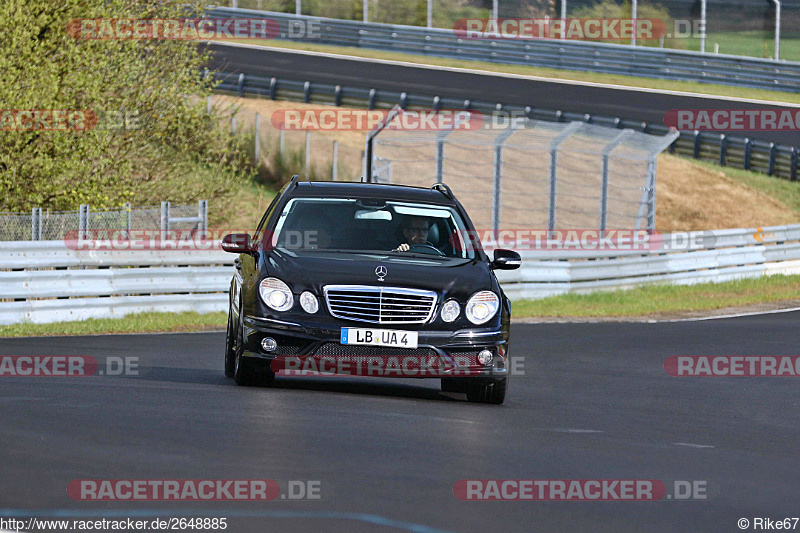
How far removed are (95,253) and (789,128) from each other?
26.8 meters

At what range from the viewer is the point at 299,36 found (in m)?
50.3

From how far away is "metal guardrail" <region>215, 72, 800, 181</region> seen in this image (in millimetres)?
39469

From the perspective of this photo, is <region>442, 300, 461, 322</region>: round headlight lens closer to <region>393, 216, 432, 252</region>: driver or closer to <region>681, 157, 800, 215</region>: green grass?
<region>393, 216, 432, 252</region>: driver

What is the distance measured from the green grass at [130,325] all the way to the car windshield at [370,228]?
21.9ft

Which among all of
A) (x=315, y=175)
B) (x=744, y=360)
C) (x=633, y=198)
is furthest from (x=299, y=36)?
(x=744, y=360)

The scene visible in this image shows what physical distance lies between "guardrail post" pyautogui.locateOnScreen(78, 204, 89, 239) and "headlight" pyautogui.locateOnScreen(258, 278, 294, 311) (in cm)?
953

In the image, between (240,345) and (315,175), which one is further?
(315,175)

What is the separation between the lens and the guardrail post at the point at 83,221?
19.7 metres

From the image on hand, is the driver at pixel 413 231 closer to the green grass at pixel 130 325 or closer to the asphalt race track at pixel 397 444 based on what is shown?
the asphalt race track at pixel 397 444

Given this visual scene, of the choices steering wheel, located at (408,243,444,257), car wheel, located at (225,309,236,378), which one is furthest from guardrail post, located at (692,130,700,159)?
steering wheel, located at (408,243,444,257)

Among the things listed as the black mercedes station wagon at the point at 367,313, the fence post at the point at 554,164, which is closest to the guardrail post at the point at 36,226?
the black mercedes station wagon at the point at 367,313

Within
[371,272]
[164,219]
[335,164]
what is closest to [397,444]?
[371,272]

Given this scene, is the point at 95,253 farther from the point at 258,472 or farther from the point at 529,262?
the point at 258,472

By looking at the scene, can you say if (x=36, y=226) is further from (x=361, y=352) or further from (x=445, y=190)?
(x=361, y=352)
